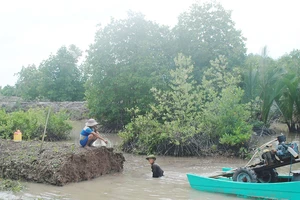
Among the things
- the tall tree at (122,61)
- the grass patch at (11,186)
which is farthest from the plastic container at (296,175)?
the tall tree at (122,61)

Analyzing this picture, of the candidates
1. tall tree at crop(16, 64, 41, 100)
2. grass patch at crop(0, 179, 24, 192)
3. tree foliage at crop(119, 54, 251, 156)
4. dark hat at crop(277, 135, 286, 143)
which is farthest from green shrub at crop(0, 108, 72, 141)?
tall tree at crop(16, 64, 41, 100)

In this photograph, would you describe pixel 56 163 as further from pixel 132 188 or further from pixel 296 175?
pixel 296 175

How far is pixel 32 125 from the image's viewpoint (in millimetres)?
19078

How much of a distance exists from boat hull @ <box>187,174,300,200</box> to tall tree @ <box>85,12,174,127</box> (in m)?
14.4

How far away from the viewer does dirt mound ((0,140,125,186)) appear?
970 cm

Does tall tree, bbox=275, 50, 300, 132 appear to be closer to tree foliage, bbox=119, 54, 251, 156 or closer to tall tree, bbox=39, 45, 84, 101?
tree foliage, bbox=119, 54, 251, 156

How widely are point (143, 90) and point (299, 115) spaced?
39.1 feet

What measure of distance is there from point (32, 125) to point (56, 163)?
33.2 ft

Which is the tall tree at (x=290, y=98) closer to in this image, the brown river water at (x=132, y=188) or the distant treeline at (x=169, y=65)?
the distant treeline at (x=169, y=65)

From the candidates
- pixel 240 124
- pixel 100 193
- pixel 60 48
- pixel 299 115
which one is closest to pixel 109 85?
pixel 240 124

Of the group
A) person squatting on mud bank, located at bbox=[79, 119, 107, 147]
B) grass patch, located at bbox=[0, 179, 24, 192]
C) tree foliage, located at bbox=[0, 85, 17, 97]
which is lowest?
grass patch, located at bbox=[0, 179, 24, 192]

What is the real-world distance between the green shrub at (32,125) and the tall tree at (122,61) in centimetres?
459

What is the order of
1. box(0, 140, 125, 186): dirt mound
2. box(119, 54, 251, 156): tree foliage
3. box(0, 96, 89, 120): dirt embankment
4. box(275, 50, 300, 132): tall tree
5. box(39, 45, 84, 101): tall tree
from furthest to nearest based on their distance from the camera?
box(39, 45, 84, 101): tall tree < box(0, 96, 89, 120): dirt embankment < box(275, 50, 300, 132): tall tree < box(119, 54, 251, 156): tree foliage < box(0, 140, 125, 186): dirt mound

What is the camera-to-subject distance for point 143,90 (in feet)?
76.8
